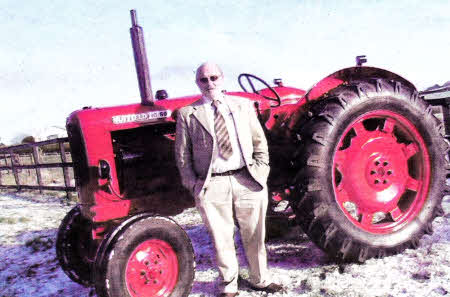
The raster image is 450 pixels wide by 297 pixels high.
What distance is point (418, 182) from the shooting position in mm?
3352

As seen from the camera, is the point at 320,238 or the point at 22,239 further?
the point at 22,239

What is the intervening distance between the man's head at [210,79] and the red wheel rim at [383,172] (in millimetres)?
1114

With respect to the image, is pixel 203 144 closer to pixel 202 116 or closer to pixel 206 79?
pixel 202 116

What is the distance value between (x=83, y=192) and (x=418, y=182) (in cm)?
280

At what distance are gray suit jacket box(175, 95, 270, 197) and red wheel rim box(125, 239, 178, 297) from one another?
1.48 feet

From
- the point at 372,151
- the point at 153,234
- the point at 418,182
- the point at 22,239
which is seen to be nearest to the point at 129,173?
the point at 153,234

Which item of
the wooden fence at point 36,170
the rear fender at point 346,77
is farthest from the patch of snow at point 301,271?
the wooden fence at point 36,170

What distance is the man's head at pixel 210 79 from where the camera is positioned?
2666 millimetres

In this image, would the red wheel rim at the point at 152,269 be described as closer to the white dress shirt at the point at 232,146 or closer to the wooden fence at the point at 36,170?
the white dress shirt at the point at 232,146

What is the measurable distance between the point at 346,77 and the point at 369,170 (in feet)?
2.86

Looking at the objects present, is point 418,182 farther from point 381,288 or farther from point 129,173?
point 129,173

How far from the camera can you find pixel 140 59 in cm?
330

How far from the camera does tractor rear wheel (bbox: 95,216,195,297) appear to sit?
2363 millimetres

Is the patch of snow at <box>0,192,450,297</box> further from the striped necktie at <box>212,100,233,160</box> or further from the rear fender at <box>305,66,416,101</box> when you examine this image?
the rear fender at <box>305,66,416,101</box>
